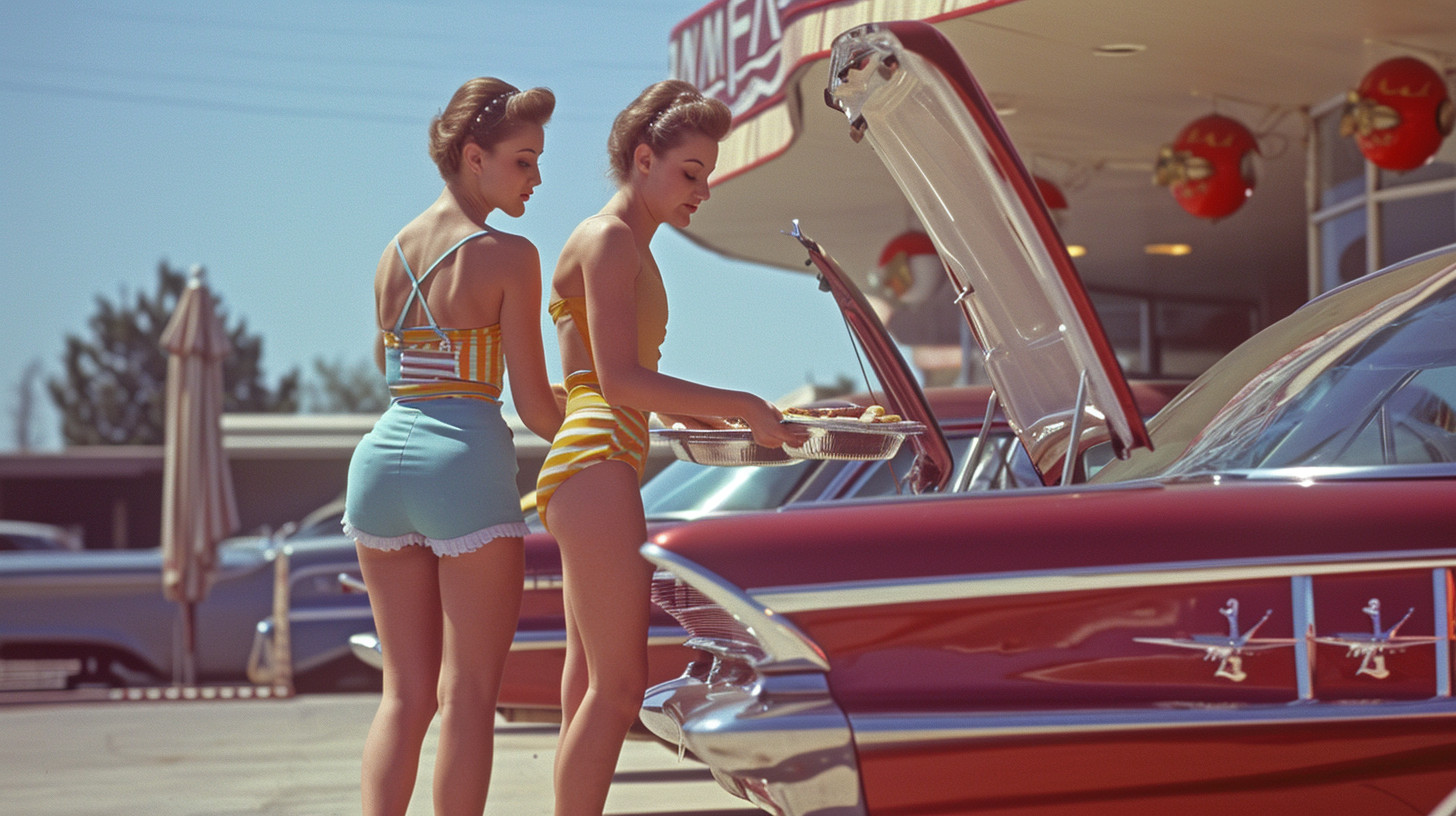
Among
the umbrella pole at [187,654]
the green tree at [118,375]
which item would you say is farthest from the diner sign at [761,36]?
the green tree at [118,375]

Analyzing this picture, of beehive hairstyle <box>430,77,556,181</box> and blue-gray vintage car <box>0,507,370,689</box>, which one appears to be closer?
beehive hairstyle <box>430,77,556,181</box>

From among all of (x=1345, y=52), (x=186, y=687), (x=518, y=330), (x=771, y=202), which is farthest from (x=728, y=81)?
(x=518, y=330)

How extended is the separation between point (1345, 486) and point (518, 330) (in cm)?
139

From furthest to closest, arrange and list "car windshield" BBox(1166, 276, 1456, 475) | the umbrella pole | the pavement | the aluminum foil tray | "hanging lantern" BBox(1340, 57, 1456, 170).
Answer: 1. the umbrella pole
2. "hanging lantern" BBox(1340, 57, 1456, 170)
3. the pavement
4. the aluminum foil tray
5. "car windshield" BBox(1166, 276, 1456, 475)

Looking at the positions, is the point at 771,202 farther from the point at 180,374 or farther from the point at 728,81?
the point at 180,374

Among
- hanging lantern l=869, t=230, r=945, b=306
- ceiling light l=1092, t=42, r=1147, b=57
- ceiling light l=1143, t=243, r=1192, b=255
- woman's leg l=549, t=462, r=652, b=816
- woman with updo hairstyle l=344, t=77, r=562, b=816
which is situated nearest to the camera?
woman's leg l=549, t=462, r=652, b=816

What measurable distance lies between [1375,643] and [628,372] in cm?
122

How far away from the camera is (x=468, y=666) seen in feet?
8.55

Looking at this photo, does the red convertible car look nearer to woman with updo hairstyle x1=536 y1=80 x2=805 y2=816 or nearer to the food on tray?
woman with updo hairstyle x1=536 y1=80 x2=805 y2=816

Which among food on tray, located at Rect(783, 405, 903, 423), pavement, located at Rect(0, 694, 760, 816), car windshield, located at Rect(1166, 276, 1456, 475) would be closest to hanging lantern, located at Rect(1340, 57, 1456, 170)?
pavement, located at Rect(0, 694, 760, 816)

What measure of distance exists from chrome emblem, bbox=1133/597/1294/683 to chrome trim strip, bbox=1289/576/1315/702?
2 centimetres

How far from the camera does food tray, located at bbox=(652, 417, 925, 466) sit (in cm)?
257

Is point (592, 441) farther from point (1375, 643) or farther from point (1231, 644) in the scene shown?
point (1375, 643)

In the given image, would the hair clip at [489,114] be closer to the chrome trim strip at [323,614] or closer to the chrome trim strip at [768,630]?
the chrome trim strip at [768,630]
